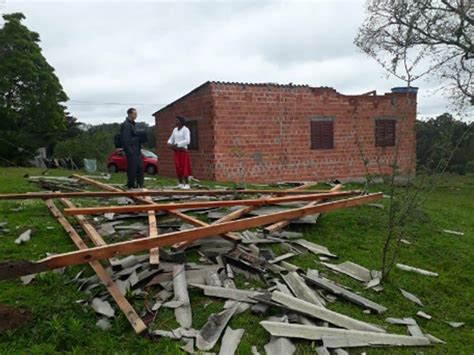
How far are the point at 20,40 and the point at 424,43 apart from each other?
24.9 m

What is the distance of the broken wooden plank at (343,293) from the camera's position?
411 cm

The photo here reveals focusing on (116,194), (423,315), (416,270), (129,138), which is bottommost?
(423,315)

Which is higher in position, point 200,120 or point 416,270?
point 200,120

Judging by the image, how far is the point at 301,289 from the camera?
409cm

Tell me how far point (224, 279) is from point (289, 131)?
36.4 ft

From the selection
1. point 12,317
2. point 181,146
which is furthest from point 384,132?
point 12,317

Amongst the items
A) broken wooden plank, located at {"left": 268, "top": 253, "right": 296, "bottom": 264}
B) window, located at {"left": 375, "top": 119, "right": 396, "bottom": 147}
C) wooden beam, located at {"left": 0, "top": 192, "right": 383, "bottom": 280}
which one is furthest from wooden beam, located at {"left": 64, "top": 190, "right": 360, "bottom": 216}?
window, located at {"left": 375, "top": 119, "right": 396, "bottom": 147}

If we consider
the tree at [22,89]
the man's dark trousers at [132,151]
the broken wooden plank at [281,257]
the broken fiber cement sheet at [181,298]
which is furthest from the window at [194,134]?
the tree at [22,89]

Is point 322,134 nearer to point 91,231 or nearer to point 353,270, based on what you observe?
point 353,270

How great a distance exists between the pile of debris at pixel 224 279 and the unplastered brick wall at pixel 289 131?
26.5 ft

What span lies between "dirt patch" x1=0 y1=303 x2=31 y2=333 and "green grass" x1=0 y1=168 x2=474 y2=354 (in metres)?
0.08

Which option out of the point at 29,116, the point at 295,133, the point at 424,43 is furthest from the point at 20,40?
the point at 424,43

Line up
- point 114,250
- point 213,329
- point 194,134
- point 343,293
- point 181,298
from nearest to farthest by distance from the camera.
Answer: point 213,329 → point 114,250 → point 181,298 → point 343,293 → point 194,134

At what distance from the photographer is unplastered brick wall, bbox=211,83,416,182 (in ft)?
45.2
